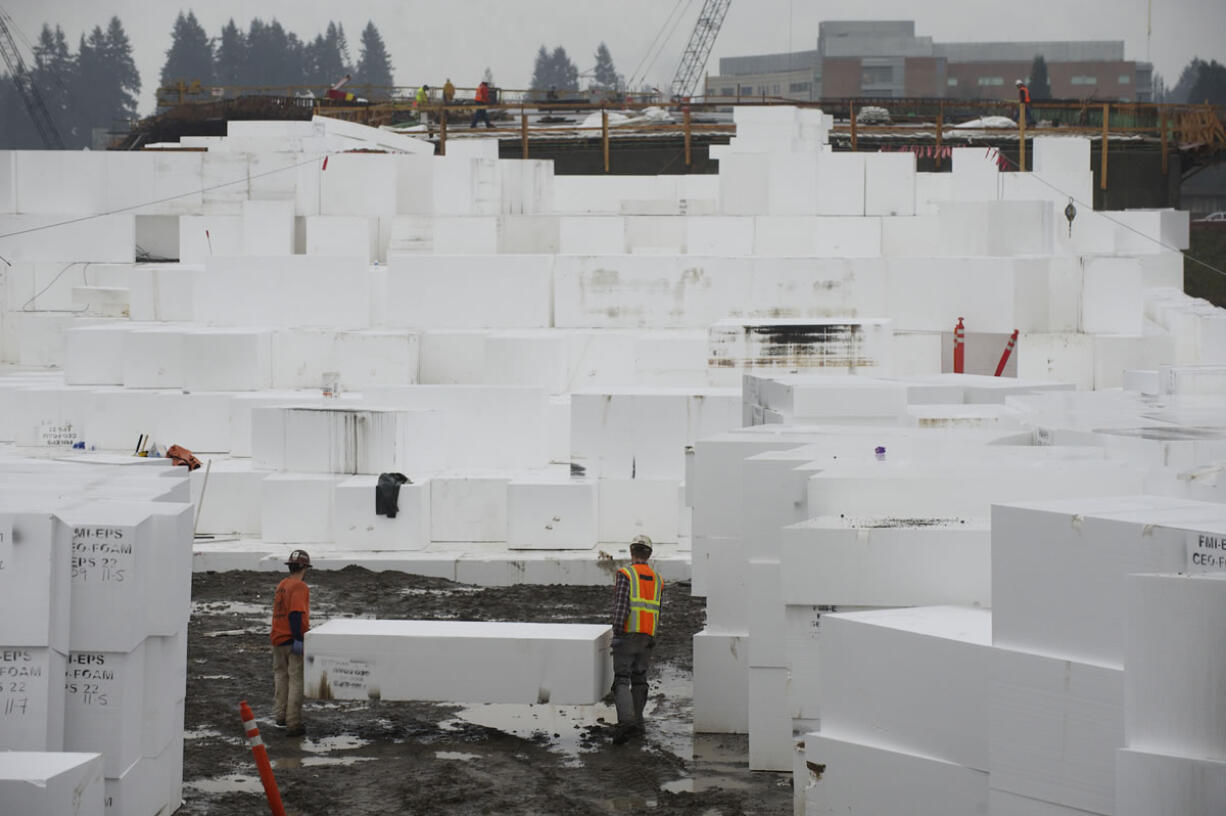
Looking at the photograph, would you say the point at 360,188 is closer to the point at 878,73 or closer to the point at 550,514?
the point at 550,514

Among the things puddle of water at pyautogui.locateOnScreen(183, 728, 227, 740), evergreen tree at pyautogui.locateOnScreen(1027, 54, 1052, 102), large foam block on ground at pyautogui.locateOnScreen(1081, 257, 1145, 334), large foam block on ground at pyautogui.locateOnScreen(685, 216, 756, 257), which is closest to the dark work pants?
puddle of water at pyautogui.locateOnScreen(183, 728, 227, 740)

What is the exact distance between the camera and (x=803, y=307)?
2170 centimetres

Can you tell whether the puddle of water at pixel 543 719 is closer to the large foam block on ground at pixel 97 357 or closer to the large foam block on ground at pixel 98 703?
the large foam block on ground at pixel 98 703

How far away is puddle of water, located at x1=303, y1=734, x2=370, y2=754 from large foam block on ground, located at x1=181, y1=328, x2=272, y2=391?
1056cm

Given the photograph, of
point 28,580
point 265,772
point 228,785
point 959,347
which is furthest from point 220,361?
point 28,580

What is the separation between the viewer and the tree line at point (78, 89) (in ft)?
396

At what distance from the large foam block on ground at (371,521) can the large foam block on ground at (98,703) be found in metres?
8.58

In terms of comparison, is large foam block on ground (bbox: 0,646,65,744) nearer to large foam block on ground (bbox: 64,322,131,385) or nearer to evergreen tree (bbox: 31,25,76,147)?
large foam block on ground (bbox: 64,322,131,385)

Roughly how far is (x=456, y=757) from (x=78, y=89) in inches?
4856

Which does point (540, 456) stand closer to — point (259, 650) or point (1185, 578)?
point (259, 650)

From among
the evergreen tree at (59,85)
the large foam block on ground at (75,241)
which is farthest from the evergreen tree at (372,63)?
the large foam block on ground at (75,241)

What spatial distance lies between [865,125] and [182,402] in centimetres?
2565

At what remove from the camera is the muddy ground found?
348 inches

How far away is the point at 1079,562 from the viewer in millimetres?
6082
